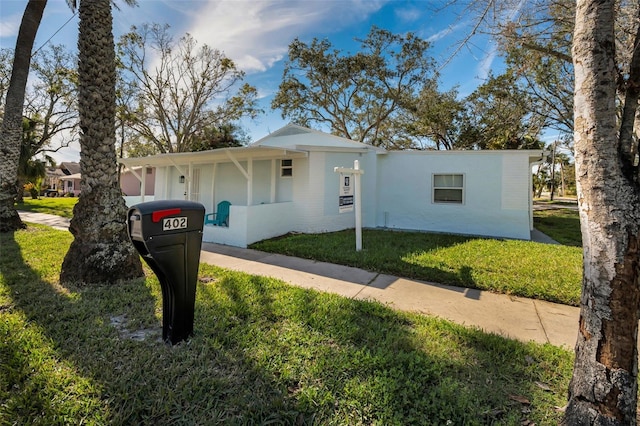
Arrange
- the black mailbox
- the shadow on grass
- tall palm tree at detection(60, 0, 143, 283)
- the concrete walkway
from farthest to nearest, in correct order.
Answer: the shadow on grass → tall palm tree at detection(60, 0, 143, 283) → the concrete walkway → the black mailbox

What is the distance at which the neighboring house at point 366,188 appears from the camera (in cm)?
913

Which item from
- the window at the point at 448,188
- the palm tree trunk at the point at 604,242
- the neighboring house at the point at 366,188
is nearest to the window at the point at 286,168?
the neighboring house at the point at 366,188

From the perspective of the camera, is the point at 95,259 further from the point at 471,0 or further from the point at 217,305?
the point at 471,0

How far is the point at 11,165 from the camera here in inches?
332

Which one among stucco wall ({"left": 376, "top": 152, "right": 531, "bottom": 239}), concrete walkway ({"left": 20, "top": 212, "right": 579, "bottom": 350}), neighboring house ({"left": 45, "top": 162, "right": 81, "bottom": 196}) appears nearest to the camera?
concrete walkway ({"left": 20, "top": 212, "right": 579, "bottom": 350})

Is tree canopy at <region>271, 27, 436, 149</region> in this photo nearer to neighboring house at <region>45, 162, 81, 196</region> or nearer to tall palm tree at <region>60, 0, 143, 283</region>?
tall palm tree at <region>60, 0, 143, 283</region>

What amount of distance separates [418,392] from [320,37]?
21642 millimetres

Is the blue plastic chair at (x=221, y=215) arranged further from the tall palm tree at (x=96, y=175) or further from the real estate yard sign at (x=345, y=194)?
the tall palm tree at (x=96, y=175)

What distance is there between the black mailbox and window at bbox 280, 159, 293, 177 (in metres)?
7.56

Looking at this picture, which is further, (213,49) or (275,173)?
(213,49)

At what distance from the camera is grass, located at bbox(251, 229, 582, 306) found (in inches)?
195

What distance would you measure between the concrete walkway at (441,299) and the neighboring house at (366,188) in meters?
2.69

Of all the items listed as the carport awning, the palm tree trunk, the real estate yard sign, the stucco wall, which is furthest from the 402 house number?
the stucco wall

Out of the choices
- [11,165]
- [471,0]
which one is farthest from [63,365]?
[11,165]
